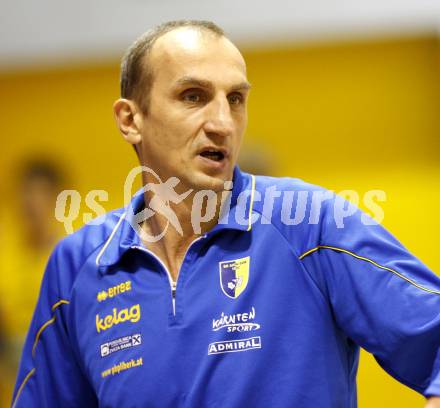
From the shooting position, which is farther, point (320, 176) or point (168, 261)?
point (320, 176)

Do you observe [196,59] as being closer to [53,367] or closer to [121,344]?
[121,344]

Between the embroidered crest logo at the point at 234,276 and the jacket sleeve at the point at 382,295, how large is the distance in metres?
0.12

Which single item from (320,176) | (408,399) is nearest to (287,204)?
(408,399)

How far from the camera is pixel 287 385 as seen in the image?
1.46 metres

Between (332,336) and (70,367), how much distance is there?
57 cm

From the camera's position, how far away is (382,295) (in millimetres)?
1399

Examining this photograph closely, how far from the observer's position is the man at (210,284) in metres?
1.44

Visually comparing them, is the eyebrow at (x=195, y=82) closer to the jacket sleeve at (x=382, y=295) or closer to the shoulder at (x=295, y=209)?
the shoulder at (x=295, y=209)

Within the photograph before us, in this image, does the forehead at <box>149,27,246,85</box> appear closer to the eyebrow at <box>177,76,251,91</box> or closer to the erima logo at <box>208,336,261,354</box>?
the eyebrow at <box>177,76,251,91</box>


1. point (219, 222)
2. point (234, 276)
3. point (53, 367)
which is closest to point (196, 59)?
point (219, 222)

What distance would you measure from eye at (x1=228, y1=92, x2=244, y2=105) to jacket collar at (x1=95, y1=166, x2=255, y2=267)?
150mm

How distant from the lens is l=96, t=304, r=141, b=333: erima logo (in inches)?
63.0

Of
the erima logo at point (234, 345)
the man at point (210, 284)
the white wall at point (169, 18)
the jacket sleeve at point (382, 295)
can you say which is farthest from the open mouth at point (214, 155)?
the white wall at point (169, 18)

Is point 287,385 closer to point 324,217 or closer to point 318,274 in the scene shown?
point 318,274
